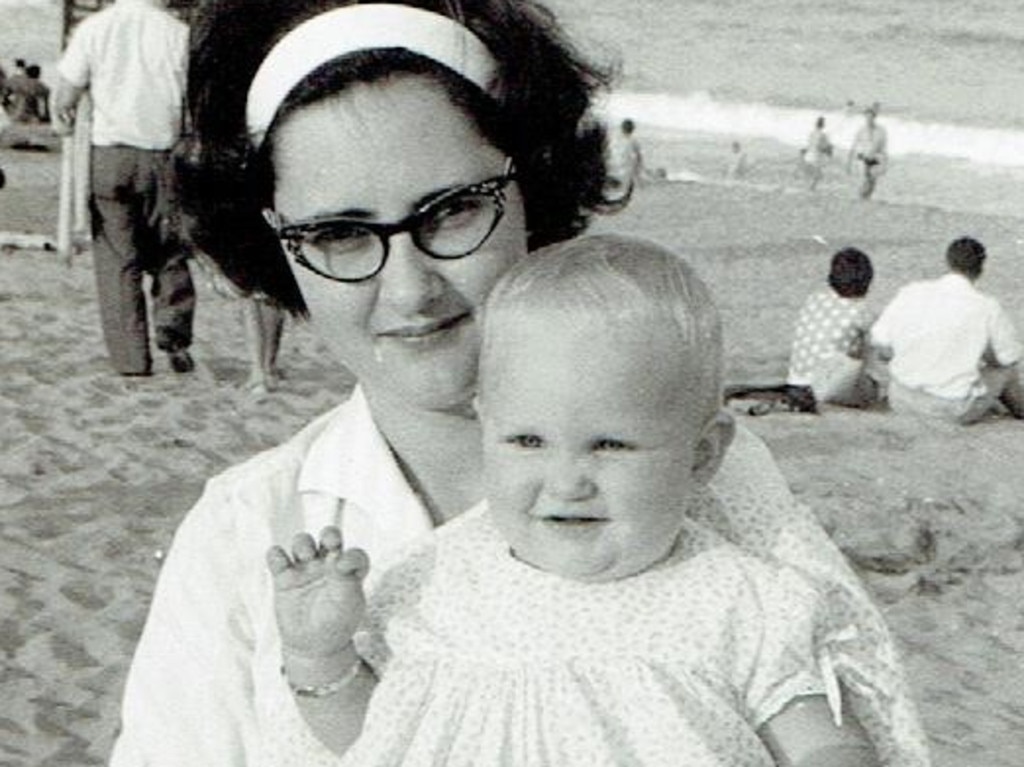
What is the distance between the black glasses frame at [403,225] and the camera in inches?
70.6

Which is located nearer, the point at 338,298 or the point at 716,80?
the point at 338,298

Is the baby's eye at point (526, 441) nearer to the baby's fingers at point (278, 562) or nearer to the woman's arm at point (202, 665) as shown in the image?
the baby's fingers at point (278, 562)

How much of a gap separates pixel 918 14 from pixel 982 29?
4.10 metres

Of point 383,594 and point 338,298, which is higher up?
point 338,298

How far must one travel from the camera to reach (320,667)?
167 cm

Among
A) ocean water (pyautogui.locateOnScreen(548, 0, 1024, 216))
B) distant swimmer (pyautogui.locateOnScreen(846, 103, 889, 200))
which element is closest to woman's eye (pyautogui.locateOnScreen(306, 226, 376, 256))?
distant swimmer (pyautogui.locateOnScreen(846, 103, 889, 200))

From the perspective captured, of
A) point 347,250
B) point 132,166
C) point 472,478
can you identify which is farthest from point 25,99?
point 347,250

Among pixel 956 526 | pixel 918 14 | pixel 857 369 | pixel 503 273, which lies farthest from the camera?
pixel 918 14

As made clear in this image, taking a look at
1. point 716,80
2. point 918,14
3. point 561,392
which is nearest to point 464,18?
point 561,392

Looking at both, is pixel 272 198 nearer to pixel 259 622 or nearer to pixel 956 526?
pixel 259 622

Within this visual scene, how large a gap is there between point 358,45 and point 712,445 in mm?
551

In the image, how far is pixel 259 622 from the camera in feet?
6.17

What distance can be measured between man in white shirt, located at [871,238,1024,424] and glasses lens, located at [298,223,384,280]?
22.9ft

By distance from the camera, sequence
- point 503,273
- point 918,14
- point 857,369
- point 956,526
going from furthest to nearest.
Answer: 1. point 918,14
2. point 857,369
3. point 956,526
4. point 503,273
